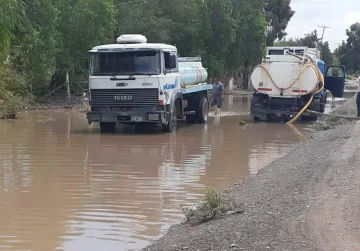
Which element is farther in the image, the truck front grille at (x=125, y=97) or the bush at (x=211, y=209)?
the truck front grille at (x=125, y=97)

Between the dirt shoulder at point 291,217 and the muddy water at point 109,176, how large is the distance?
2.91ft

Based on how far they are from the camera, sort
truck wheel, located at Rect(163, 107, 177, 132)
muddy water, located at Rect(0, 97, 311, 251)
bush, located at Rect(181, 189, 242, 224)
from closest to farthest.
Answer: bush, located at Rect(181, 189, 242, 224) → muddy water, located at Rect(0, 97, 311, 251) → truck wheel, located at Rect(163, 107, 177, 132)

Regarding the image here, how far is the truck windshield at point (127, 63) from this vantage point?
718 inches

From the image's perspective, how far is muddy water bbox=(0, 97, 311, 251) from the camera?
25.5 feet

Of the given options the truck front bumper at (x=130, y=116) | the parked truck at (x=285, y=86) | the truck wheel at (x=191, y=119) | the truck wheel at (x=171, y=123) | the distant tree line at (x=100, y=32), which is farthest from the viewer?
the distant tree line at (x=100, y=32)

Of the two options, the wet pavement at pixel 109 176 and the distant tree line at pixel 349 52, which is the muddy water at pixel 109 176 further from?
the distant tree line at pixel 349 52

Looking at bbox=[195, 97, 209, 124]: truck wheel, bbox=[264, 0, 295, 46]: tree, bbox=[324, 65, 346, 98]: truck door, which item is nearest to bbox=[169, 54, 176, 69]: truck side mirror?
bbox=[195, 97, 209, 124]: truck wheel

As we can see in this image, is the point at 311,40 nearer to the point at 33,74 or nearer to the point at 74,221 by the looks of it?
the point at 33,74

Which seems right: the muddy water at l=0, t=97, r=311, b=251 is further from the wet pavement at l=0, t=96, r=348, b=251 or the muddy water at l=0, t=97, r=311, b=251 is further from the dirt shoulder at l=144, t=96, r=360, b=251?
the dirt shoulder at l=144, t=96, r=360, b=251

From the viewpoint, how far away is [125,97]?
722 inches

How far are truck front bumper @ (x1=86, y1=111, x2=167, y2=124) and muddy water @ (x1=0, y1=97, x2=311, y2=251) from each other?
1.73 feet

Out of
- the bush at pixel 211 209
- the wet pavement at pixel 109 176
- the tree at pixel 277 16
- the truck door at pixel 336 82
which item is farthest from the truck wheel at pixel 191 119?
the tree at pixel 277 16

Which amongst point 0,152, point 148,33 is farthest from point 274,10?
point 0,152

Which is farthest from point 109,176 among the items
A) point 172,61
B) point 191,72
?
point 191,72
